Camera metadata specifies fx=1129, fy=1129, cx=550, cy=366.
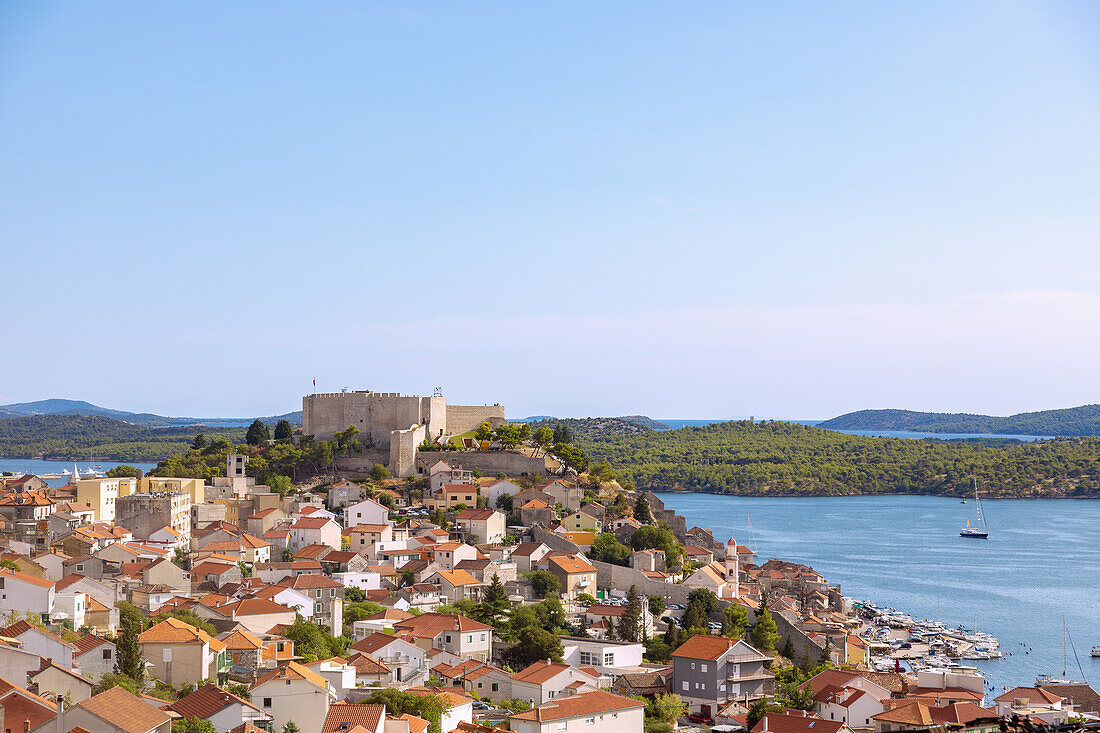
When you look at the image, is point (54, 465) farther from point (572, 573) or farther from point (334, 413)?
point (572, 573)

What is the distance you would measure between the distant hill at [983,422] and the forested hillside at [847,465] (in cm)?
4003

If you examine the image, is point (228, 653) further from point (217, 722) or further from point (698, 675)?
point (698, 675)

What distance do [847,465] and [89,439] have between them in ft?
198

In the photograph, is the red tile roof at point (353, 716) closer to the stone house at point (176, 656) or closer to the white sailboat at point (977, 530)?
the stone house at point (176, 656)

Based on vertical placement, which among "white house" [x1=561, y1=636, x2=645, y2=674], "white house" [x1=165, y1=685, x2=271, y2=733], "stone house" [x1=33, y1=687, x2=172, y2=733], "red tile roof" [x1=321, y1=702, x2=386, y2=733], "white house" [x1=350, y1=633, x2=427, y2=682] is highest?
"stone house" [x1=33, y1=687, x2=172, y2=733]

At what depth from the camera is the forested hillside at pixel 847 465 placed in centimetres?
6550

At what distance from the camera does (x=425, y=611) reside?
708 inches

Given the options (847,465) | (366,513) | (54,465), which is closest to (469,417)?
(366,513)

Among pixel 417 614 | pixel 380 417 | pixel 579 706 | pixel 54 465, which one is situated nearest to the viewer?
pixel 579 706

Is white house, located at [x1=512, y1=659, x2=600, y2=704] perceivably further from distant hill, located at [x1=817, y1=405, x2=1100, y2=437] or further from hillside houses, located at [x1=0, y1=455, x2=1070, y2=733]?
distant hill, located at [x1=817, y1=405, x2=1100, y2=437]

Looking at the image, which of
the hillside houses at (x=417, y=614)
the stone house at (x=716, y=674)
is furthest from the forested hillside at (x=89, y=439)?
the stone house at (x=716, y=674)

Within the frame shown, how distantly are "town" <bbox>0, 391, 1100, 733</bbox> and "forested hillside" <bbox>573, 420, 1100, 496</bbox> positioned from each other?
35.2 meters

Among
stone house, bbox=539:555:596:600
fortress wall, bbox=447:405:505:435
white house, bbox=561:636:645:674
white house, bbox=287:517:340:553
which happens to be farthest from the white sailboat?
white house, bbox=561:636:645:674

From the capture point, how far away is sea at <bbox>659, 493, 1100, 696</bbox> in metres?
25.6
